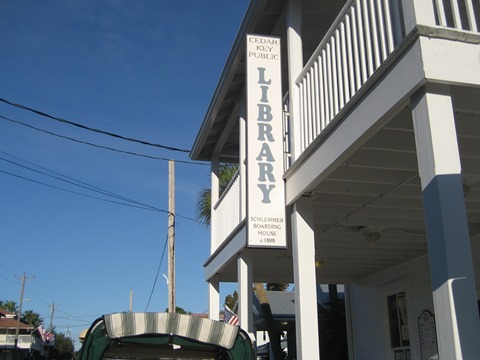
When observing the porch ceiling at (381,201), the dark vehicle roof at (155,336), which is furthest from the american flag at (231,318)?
the dark vehicle roof at (155,336)

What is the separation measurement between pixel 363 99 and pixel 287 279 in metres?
8.54

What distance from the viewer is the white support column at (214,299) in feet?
40.7

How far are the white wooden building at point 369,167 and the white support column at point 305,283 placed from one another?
0.02 m

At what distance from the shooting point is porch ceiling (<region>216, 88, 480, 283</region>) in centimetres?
569

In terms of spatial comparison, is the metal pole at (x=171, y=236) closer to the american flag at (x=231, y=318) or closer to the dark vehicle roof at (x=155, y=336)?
the american flag at (x=231, y=318)

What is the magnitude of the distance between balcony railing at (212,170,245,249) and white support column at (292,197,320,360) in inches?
77.6

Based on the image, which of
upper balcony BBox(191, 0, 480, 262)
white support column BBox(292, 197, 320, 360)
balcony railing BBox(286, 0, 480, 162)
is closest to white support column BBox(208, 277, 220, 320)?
upper balcony BBox(191, 0, 480, 262)

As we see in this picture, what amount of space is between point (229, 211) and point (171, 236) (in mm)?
7152

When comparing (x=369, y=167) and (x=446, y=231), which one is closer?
(x=446, y=231)

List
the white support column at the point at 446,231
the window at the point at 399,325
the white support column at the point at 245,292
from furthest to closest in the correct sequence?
the window at the point at 399,325 → the white support column at the point at 245,292 → the white support column at the point at 446,231

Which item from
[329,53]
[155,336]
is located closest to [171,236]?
[155,336]

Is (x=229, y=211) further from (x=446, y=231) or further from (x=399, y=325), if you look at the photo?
(x=446, y=231)

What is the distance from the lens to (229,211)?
11031 mm

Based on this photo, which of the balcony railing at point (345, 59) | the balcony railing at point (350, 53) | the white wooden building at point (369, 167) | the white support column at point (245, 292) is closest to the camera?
the white wooden building at point (369, 167)
